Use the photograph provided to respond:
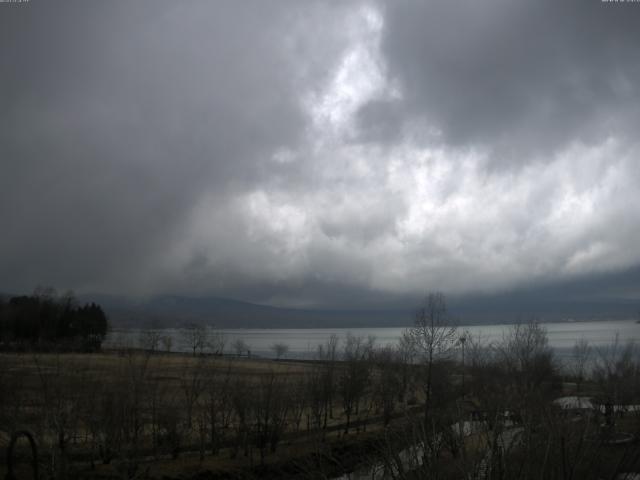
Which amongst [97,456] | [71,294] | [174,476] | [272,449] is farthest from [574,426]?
[71,294]

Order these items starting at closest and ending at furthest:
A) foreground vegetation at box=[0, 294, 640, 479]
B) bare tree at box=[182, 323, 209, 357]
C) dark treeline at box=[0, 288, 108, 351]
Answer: foreground vegetation at box=[0, 294, 640, 479] → dark treeline at box=[0, 288, 108, 351] → bare tree at box=[182, 323, 209, 357]

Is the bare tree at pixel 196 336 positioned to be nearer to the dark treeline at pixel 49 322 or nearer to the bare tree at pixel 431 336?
the dark treeline at pixel 49 322

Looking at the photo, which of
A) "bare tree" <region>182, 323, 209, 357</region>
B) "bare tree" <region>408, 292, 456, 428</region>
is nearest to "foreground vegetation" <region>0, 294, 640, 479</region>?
"bare tree" <region>408, 292, 456, 428</region>

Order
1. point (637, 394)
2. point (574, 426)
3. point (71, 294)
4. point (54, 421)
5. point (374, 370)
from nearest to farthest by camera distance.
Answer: point (574, 426) → point (54, 421) → point (637, 394) → point (374, 370) → point (71, 294)

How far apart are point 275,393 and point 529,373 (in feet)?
95.3

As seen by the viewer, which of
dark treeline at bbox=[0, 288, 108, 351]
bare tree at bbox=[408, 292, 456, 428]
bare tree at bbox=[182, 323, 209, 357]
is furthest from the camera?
bare tree at bbox=[182, 323, 209, 357]

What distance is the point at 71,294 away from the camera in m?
187

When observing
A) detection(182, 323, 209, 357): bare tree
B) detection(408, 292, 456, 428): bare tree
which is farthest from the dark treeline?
detection(408, 292, 456, 428): bare tree

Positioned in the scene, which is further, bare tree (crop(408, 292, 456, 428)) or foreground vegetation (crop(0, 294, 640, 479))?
bare tree (crop(408, 292, 456, 428))

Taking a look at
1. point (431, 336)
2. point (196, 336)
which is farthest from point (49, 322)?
→ point (431, 336)

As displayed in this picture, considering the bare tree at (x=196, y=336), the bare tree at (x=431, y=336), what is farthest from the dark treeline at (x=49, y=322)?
the bare tree at (x=431, y=336)

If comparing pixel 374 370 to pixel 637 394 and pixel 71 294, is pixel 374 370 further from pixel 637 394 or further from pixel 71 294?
pixel 71 294

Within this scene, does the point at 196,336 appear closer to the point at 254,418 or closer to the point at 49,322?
the point at 49,322

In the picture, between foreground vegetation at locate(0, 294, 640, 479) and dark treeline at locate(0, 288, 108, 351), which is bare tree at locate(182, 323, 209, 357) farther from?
foreground vegetation at locate(0, 294, 640, 479)
